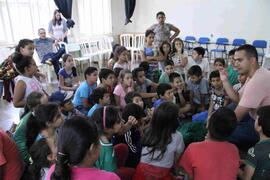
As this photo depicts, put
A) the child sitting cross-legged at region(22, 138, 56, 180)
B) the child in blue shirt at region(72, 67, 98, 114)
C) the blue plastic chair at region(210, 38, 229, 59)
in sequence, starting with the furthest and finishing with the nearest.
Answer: the blue plastic chair at region(210, 38, 229, 59) < the child in blue shirt at region(72, 67, 98, 114) < the child sitting cross-legged at region(22, 138, 56, 180)

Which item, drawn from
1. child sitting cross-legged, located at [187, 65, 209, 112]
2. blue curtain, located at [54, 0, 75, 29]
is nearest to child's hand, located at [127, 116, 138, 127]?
child sitting cross-legged, located at [187, 65, 209, 112]

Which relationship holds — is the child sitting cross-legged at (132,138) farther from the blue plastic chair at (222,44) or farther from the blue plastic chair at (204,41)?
the blue plastic chair at (204,41)

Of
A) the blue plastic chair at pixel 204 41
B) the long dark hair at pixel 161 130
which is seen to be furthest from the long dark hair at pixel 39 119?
the blue plastic chair at pixel 204 41

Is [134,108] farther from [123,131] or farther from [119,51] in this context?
[119,51]

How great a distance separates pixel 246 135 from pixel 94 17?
6.58m

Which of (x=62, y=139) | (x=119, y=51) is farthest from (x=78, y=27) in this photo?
(x=62, y=139)

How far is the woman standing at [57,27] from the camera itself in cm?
582

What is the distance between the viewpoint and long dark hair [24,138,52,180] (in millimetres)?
1547

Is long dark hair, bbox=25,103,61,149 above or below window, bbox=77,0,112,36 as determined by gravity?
below

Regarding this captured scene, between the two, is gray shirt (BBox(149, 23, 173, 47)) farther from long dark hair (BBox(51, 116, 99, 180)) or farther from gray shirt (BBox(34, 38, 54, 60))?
long dark hair (BBox(51, 116, 99, 180))

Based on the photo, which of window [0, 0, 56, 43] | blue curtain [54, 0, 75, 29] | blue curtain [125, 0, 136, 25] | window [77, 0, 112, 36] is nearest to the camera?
window [0, 0, 56, 43]

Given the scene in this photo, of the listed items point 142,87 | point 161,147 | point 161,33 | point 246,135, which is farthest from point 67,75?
point 246,135

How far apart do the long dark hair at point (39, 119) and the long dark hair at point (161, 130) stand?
70 centimetres

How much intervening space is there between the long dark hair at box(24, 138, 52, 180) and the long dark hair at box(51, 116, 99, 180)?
2.12 ft
